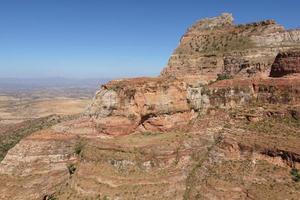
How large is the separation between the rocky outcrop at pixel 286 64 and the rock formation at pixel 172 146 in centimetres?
12

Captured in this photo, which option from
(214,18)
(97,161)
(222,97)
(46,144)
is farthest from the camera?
(214,18)

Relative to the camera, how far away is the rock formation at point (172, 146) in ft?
131

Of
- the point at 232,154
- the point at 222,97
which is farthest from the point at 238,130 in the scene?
the point at 222,97

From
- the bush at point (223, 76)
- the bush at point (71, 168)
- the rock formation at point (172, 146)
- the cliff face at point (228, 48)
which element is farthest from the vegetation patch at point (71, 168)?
the cliff face at point (228, 48)

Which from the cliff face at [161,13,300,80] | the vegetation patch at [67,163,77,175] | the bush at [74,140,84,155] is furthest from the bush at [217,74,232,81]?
the vegetation patch at [67,163,77,175]

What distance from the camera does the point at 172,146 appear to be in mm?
43750

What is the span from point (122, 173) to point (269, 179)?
14927 millimetres

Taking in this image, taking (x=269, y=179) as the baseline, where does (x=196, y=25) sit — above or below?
above

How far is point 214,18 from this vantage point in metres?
73.0

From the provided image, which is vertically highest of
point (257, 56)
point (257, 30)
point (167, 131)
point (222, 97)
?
point (257, 30)

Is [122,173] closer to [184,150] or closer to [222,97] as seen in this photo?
[184,150]

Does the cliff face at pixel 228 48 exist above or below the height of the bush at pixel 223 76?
above

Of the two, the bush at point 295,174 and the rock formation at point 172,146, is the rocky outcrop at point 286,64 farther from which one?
the bush at point 295,174

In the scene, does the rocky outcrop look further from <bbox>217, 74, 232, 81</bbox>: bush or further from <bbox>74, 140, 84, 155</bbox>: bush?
<bbox>74, 140, 84, 155</bbox>: bush
